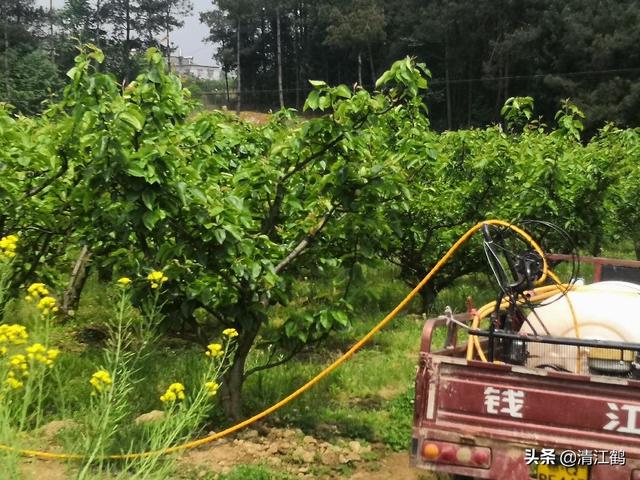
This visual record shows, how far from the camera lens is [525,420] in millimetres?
2941

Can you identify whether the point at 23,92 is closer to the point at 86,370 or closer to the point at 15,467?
the point at 86,370

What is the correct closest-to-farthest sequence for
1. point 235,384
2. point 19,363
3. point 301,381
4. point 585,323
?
point 19,363 → point 585,323 → point 235,384 → point 301,381

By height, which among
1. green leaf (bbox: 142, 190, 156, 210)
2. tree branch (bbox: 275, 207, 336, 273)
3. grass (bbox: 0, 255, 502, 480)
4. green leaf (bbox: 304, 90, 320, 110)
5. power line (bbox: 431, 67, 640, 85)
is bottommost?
grass (bbox: 0, 255, 502, 480)

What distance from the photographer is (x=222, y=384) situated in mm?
4418

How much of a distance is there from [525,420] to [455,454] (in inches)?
13.3

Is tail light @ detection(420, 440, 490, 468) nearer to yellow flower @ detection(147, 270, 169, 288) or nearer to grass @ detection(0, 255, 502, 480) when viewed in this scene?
grass @ detection(0, 255, 502, 480)

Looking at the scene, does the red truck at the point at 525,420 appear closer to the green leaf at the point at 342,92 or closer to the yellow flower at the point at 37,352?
the green leaf at the point at 342,92

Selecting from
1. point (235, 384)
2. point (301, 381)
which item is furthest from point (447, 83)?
point (235, 384)

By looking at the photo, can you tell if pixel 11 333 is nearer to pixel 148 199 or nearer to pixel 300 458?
pixel 148 199

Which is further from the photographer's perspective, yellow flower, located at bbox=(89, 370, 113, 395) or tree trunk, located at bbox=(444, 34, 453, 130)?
tree trunk, located at bbox=(444, 34, 453, 130)

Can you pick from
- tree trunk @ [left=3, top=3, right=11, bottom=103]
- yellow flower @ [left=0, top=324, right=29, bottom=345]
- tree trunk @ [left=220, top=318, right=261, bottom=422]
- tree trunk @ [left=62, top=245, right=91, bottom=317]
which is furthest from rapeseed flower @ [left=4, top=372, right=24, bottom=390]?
tree trunk @ [left=3, top=3, right=11, bottom=103]

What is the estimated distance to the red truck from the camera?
2.81 meters

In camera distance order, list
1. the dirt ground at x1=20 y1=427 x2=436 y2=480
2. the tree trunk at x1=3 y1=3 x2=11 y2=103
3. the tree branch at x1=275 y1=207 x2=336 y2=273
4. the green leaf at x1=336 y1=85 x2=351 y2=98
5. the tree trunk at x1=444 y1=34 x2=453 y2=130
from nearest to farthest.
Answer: the green leaf at x1=336 y1=85 x2=351 y2=98, the dirt ground at x1=20 y1=427 x2=436 y2=480, the tree branch at x1=275 y1=207 x2=336 y2=273, the tree trunk at x1=3 y1=3 x2=11 y2=103, the tree trunk at x1=444 y1=34 x2=453 y2=130

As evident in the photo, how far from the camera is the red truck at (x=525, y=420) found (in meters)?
2.81
